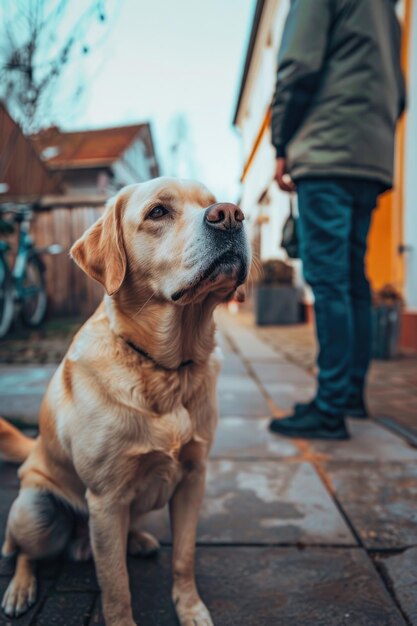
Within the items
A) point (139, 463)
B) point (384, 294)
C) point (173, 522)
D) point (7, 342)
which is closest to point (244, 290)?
point (139, 463)

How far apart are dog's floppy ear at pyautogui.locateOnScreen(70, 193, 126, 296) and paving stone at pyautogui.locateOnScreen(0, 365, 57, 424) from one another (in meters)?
1.42

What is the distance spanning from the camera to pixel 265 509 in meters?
1.55

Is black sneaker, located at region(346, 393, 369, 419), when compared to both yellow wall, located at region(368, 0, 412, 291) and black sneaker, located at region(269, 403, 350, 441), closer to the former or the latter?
black sneaker, located at region(269, 403, 350, 441)

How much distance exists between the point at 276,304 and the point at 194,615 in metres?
6.54

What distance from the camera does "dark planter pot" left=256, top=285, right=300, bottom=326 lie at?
290 inches

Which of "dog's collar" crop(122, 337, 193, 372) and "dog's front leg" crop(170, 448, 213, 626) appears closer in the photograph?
"dog's front leg" crop(170, 448, 213, 626)

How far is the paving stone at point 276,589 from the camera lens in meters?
1.07

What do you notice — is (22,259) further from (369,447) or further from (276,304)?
(369,447)

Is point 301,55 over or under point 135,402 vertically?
over

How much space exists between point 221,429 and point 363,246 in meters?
1.22

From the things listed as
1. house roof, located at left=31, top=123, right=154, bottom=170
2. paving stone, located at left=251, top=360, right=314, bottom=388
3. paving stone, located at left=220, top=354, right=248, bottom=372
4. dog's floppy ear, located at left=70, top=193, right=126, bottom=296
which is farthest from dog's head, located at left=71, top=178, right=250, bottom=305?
house roof, located at left=31, top=123, right=154, bottom=170

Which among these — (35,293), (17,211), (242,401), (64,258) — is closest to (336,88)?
(242,401)

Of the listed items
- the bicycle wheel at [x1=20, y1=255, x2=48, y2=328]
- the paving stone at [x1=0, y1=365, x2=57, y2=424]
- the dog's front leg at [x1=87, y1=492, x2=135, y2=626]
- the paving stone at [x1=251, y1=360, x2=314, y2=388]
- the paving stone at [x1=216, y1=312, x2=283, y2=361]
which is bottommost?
the paving stone at [x1=216, y1=312, x2=283, y2=361]

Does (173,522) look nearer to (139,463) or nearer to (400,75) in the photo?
(139,463)
